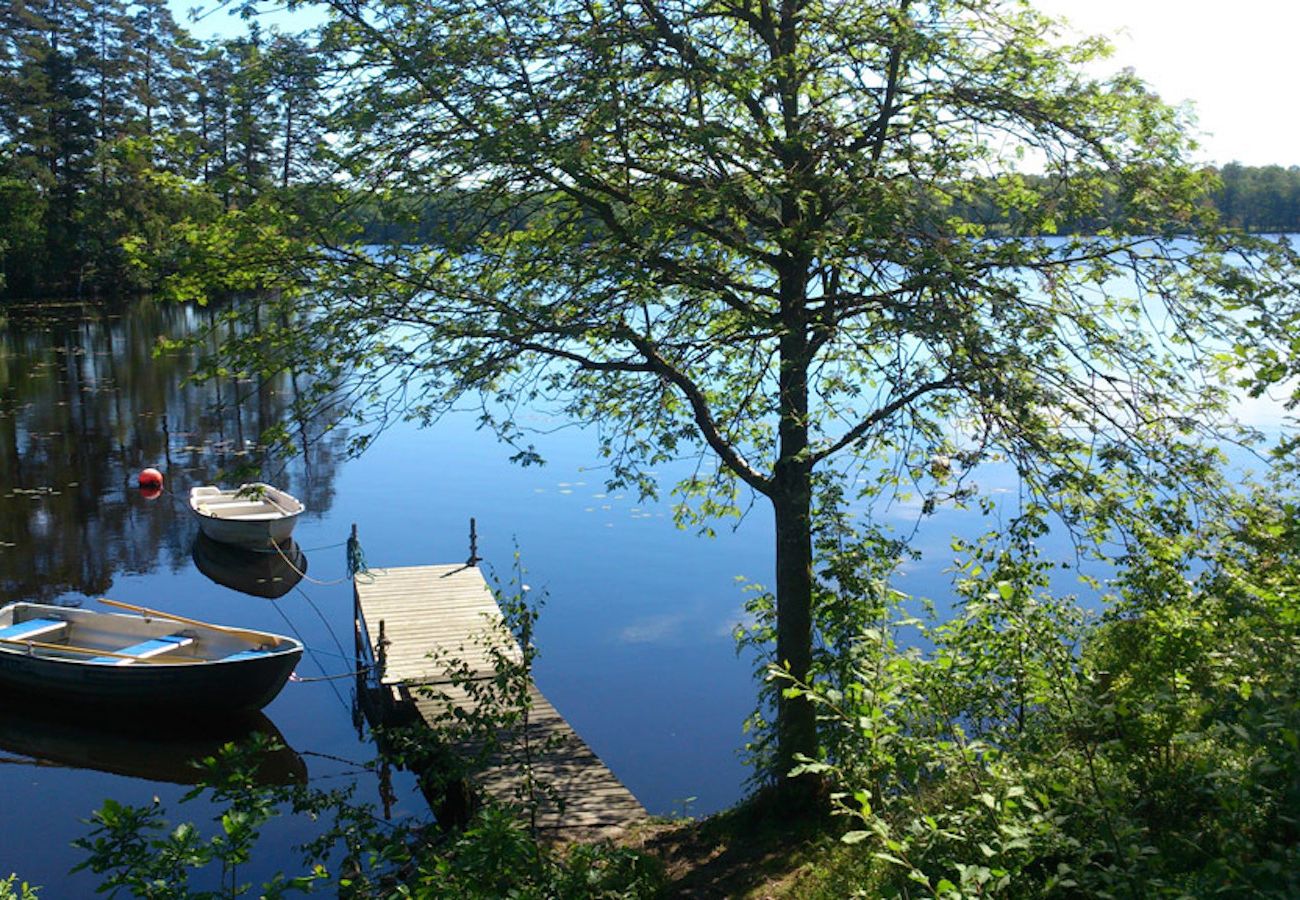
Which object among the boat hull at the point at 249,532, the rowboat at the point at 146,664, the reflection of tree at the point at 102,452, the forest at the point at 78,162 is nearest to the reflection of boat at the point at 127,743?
the rowboat at the point at 146,664

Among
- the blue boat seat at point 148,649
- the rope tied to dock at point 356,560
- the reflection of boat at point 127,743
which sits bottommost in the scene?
the reflection of boat at point 127,743

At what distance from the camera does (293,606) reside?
20.9 meters

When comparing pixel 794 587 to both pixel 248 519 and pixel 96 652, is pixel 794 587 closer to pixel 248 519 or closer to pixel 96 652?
pixel 96 652

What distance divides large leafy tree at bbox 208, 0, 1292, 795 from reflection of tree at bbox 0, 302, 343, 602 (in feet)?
19.5

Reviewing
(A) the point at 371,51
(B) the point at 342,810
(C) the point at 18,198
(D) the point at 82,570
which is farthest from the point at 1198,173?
(C) the point at 18,198

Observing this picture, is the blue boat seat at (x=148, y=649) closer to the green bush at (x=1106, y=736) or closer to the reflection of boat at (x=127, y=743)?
the reflection of boat at (x=127, y=743)

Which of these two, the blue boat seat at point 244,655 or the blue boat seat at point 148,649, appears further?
the blue boat seat at point 148,649

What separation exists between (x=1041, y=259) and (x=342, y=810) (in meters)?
5.64

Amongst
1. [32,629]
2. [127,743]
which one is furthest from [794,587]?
[32,629]

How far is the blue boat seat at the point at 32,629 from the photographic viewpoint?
16.2 metres

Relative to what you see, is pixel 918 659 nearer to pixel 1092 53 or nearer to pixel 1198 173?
pixel 1198 173

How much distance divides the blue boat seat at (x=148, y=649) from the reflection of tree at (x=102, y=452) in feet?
9.93

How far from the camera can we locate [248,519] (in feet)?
74.1

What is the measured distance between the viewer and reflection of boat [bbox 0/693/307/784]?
1452 centimetres
